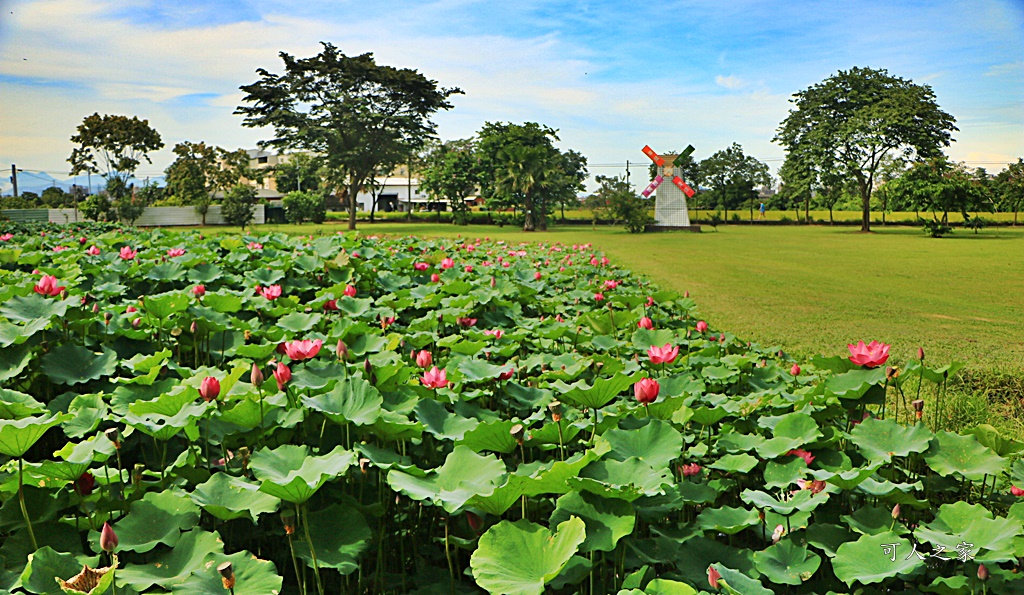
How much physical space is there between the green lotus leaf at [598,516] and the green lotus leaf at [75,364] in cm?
103

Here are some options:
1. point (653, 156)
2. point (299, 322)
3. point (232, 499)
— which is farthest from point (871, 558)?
point (653, 156)

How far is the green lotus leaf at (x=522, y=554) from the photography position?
767 mm

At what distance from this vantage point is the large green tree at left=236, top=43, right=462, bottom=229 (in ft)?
71.2

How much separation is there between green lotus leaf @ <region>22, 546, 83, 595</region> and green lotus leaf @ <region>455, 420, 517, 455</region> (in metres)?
0.50

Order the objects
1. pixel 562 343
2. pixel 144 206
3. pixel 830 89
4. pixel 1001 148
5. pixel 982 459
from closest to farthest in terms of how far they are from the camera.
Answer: pixel 982 459, pixel 562 343, pixel 1001 148, pixel 830 89, pixel 144 206

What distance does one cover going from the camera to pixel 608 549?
86 centimetres

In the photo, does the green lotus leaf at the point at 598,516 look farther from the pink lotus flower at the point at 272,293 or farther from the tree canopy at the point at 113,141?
the tree canopy at the point at 113,141

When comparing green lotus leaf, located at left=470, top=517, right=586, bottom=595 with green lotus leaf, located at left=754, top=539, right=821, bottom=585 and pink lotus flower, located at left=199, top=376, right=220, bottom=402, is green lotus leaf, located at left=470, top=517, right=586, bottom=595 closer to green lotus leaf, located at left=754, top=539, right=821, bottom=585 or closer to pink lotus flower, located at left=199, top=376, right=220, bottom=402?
green lotus leaf, located at left=754, top=539, right=821, bottom=585

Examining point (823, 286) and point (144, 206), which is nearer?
point (823, 286)

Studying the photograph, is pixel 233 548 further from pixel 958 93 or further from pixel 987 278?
pixel 958 93

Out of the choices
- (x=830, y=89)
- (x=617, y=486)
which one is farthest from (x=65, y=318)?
(x=830, y=89)

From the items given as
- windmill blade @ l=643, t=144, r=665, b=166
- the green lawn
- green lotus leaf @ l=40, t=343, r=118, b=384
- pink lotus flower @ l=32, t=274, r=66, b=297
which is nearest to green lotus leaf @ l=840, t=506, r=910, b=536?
green lotus leaf @ l=40, t=343, r=118, b=384

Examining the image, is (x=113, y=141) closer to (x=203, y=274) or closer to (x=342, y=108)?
(x=342, y=108)

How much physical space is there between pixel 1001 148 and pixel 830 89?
21.4ft
